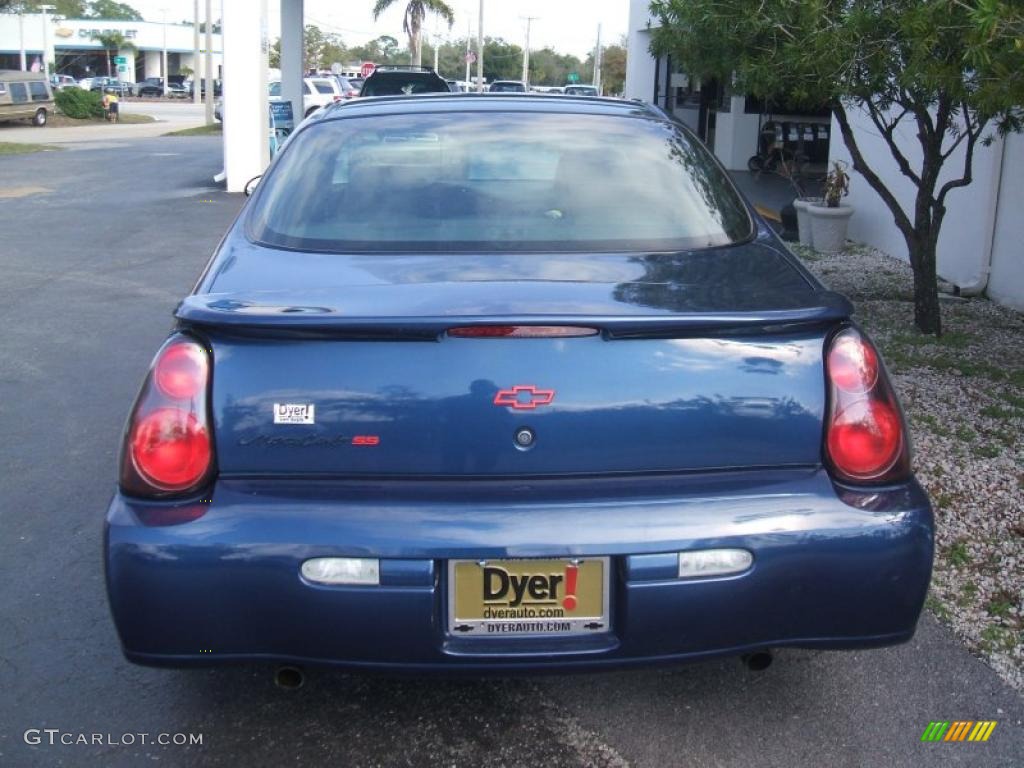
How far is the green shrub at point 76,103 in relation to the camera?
1604 inches

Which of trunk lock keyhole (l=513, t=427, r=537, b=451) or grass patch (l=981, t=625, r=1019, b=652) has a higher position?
trunk lock keyhole (l=513, t=427, r=537, b=451)

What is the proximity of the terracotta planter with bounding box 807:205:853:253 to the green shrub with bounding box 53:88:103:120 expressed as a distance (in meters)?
36.0

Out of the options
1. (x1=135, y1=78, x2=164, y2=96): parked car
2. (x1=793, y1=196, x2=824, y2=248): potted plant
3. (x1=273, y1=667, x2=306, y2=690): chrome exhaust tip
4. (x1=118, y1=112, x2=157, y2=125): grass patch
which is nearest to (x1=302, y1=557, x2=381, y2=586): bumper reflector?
(x1=273, y1=667, x2=306, y2=690): chrome exhaust tip

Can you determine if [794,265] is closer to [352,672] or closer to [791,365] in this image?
[791,365]

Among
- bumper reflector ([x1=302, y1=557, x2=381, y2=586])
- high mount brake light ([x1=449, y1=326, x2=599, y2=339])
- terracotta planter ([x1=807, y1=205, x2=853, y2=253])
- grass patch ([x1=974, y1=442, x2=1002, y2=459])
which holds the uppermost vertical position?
high mount brake light ([x1=449, y1=326, x2=599, y2=339])

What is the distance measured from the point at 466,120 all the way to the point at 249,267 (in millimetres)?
1090

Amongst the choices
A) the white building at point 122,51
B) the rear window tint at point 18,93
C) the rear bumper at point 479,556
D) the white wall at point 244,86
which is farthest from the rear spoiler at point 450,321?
the white building at point 122,51

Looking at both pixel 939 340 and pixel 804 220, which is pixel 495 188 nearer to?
pixel 939 340

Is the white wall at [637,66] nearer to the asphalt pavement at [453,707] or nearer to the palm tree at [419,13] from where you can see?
the asphalt pavement at [453,707]

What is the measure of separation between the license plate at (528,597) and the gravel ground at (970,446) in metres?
1.53

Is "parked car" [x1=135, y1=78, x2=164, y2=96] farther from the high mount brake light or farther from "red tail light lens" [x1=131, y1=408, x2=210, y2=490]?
the high mount brake light

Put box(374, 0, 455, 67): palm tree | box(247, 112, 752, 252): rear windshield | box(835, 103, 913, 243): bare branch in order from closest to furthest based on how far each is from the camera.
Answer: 1. box(247, 112, 752, 252): rear windshield
2. box(835, 103, 913, 243): bare branch
3. box(374, 0, 455, 67): palm tree

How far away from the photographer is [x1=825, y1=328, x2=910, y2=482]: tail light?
270 cm

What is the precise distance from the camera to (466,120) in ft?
12.5
